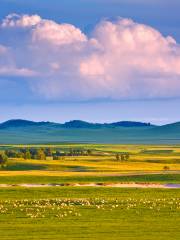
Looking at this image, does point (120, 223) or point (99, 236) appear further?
point (120, 223)

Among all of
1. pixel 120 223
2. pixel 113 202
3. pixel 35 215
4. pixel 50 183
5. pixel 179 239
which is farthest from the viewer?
pixel 50 183

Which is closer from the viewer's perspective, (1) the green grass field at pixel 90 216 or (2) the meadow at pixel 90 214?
(1) the green grass field at pixel 90 216

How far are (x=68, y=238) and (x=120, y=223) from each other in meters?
5.73

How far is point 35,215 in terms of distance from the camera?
133 ft

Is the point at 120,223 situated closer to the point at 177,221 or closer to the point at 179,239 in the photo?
the point at 177,221

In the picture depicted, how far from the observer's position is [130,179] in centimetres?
7825

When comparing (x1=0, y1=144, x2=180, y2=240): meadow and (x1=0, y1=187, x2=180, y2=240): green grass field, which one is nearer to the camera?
(x1=0, y1=187, x2=180, y2=240): green grass field

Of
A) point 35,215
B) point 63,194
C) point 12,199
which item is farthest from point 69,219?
point 63,194

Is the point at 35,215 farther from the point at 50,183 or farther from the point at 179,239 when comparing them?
the point at 50,183

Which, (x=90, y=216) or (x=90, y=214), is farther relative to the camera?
(x=90, y=214)

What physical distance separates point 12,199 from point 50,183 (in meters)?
20.1

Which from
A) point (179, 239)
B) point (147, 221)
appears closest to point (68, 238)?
point (179, 239)

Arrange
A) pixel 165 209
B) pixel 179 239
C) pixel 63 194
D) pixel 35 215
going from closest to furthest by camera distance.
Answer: pixel 179 239 < pixel 35 215 < pixel 165 209 < pixel 63 194

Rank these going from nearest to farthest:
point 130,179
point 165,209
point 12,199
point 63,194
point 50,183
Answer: point 165,209 → point 12,199 → point 63,194 → point 50,183 → point 130,179
